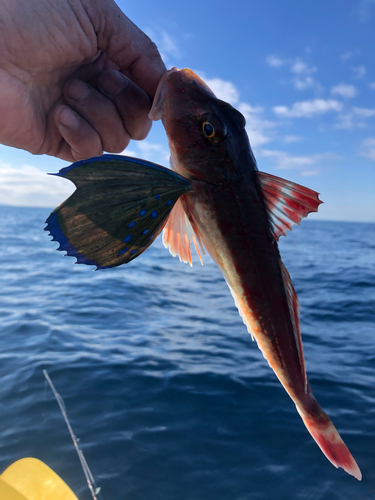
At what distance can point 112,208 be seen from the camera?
1.79m

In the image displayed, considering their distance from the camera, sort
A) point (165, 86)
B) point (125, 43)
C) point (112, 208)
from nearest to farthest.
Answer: point (112, 208), point (165, 86), point (125, 43)

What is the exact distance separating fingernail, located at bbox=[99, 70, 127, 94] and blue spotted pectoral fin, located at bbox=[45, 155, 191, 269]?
1.45 metres

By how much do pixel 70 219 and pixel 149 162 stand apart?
459 millimetres

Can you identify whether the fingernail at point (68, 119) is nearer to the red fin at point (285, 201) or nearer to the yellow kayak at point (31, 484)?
the red fin at point (285, 201)

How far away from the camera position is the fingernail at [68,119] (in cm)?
295

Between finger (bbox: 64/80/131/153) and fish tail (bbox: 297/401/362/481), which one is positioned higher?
finger (bbox: 64/80/131/153)

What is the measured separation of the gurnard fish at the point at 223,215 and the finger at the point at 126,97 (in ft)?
2.96

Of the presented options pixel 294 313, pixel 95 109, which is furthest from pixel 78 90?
pixel 294 313

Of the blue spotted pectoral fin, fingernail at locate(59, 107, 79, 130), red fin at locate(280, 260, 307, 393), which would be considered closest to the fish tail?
red fin at locate(280, 260, 307, 393)

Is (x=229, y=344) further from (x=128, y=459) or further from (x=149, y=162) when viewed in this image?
(x=149, y=162)

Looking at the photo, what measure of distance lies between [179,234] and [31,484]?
2537 mm

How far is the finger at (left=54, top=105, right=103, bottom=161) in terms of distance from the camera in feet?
9.70

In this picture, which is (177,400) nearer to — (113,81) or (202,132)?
(113,81)

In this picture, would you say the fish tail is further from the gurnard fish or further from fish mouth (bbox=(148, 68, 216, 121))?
fish mouth (bbox=(148, 68, 216, 121))
